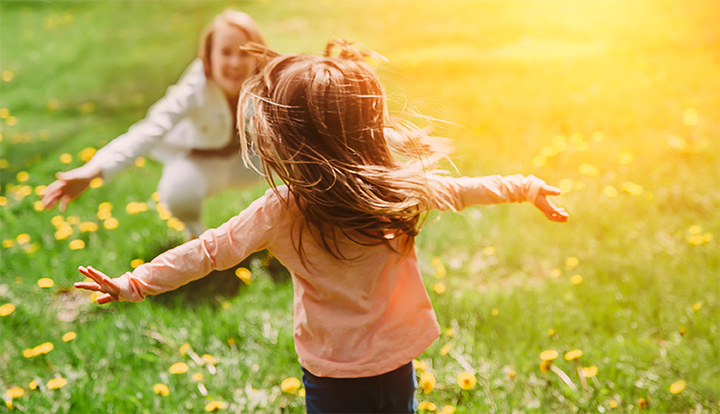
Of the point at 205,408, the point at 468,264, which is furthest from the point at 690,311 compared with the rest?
the point at 205,408

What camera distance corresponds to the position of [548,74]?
4.97 metres

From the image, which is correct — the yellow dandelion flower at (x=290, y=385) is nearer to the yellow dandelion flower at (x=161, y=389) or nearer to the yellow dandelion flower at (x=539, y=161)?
the yellow dandelion flower at (x=161, y=389)

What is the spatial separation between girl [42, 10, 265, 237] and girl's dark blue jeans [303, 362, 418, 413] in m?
1.56

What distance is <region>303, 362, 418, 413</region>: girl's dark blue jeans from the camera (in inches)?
56.6

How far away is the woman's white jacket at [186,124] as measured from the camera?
260 cm

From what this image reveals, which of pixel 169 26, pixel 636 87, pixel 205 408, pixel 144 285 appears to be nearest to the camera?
pixel 144 285

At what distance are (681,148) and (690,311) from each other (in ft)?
5.37

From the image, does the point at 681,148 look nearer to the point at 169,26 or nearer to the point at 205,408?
the point at 205,408

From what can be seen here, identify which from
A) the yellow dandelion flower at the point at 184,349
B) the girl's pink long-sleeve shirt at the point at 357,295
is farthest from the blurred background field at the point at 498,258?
the girl's pink long-sleeve shirt at the point at 357,295

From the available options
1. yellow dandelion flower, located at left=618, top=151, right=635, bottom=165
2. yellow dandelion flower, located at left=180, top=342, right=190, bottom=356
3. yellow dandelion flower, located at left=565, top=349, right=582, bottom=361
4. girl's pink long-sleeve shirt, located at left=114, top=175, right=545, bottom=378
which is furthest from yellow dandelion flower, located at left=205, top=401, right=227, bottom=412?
yellow dandelion flower, located at left=618, top=151, right=635, bottom=165

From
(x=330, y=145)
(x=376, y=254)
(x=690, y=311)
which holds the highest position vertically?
(x=330, y=145)

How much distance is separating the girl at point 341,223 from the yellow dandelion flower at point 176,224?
1.95 m

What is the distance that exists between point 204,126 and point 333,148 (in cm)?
198

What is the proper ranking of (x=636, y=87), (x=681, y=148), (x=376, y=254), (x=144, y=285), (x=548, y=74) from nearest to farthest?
(x=144, y=285) → (x=376, y=254) → (x=681, y=148) → (x=636, y=87) → (x=548, y=74)
